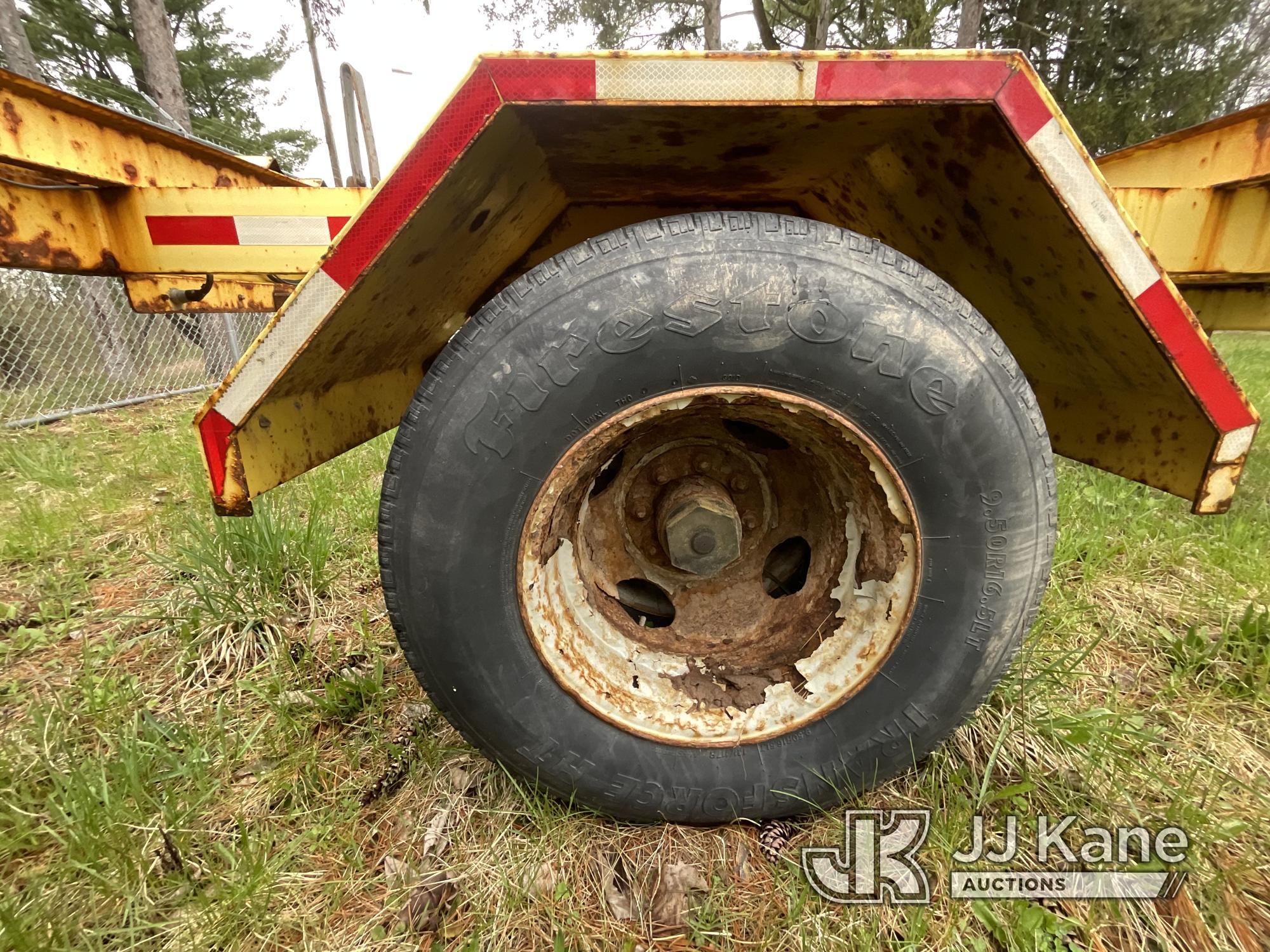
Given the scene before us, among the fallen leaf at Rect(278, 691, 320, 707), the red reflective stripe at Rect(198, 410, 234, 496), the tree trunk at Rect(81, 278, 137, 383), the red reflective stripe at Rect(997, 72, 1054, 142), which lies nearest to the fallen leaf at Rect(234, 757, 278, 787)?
the fallen leaf at Rect(278, 691, 320, 707)

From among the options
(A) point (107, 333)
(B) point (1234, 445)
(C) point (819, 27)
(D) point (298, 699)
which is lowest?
(D) point (298, 699)

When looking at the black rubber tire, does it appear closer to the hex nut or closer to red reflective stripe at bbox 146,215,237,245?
the hex nut

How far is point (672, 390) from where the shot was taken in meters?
1.18

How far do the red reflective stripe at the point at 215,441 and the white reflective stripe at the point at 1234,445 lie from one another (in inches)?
76.4

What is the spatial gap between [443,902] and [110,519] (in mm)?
2783

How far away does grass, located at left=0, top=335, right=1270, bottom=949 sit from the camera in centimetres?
120

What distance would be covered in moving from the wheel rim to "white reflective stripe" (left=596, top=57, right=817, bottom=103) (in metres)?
0.49

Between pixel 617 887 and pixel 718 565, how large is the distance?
0.71 metres

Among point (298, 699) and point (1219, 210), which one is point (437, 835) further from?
point (1219, 210)

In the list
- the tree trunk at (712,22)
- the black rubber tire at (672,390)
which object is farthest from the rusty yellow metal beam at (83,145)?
the tree trunk at (712,22)

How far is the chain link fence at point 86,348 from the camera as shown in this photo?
5.26m

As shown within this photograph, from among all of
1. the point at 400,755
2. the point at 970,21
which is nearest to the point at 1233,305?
the point at 400,755

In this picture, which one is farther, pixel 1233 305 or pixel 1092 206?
pixel 1233 305

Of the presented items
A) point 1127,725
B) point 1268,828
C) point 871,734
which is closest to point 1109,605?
point 1127,725
